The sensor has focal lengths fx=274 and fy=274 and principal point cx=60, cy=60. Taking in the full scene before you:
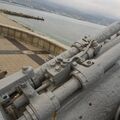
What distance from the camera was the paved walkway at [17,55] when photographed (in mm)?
10086

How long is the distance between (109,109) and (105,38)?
873 millimetres

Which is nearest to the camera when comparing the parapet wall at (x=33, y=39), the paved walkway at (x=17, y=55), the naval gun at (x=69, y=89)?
the naval gun at (x=69, y=89)

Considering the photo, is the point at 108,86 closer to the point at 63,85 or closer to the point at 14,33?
the point at 63,85

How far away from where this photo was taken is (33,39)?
14227 millimetres

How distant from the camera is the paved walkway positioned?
1009cm

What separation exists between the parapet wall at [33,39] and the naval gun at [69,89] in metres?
9.98

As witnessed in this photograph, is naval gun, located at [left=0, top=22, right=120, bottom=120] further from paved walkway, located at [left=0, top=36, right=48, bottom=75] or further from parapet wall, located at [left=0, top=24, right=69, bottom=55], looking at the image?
parapet wall, located at [left=0, top=24, right=69, bottom=55]

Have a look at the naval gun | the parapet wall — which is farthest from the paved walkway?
the naval gun

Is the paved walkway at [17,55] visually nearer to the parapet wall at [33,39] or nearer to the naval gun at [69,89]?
the parapet wall at [33,39]

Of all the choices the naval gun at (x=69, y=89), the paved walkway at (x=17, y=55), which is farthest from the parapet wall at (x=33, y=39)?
the naval gun at (x=69, y=89)

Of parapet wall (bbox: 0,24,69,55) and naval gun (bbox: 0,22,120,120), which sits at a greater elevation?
naval gun (bbox: 0,22,120,120)

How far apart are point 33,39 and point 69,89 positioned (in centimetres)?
1223

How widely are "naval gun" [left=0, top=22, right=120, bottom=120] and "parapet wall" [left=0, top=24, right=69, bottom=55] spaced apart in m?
9.98

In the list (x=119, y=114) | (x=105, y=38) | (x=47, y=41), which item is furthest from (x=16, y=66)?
(x=119, y=114)
